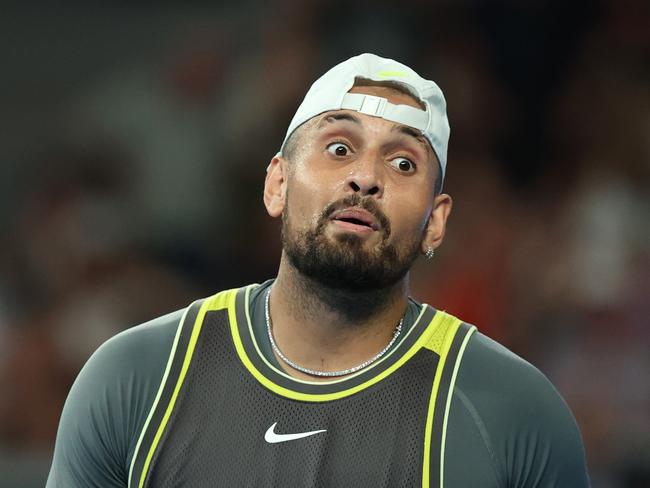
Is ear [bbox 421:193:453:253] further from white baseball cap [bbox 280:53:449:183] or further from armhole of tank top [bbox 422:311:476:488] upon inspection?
armhole of tank top [bbox 422:311:476:488]

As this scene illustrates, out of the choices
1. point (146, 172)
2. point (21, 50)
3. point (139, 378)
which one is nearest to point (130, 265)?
point (146, 172)

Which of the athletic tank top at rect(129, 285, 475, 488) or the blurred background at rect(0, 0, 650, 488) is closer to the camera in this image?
the athletic tank top at rect(129, 285, 475, 488)

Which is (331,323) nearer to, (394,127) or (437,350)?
(437,350)

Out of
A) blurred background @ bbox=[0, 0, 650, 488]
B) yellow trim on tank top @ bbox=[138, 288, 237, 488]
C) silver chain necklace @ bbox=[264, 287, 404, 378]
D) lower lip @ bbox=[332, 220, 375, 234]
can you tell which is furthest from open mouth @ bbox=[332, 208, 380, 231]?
blurred background @ bbox=[0, 0, 650, 488]

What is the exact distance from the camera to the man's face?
8.89ft

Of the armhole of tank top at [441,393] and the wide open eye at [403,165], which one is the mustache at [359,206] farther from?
the armhole of tank top at [441,393]

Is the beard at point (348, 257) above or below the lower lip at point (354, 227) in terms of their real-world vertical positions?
below

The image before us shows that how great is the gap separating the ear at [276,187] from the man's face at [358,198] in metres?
0.04

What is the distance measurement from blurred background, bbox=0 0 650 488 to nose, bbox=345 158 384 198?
114 inches

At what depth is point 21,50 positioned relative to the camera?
697 cm

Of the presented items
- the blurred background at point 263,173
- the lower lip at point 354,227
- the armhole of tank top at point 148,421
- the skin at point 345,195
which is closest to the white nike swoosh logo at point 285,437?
the skin at point 345,195

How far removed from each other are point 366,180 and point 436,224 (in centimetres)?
32

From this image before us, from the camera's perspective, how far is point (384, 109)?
282 centimetres

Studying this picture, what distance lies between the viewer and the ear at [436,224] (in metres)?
2.92
